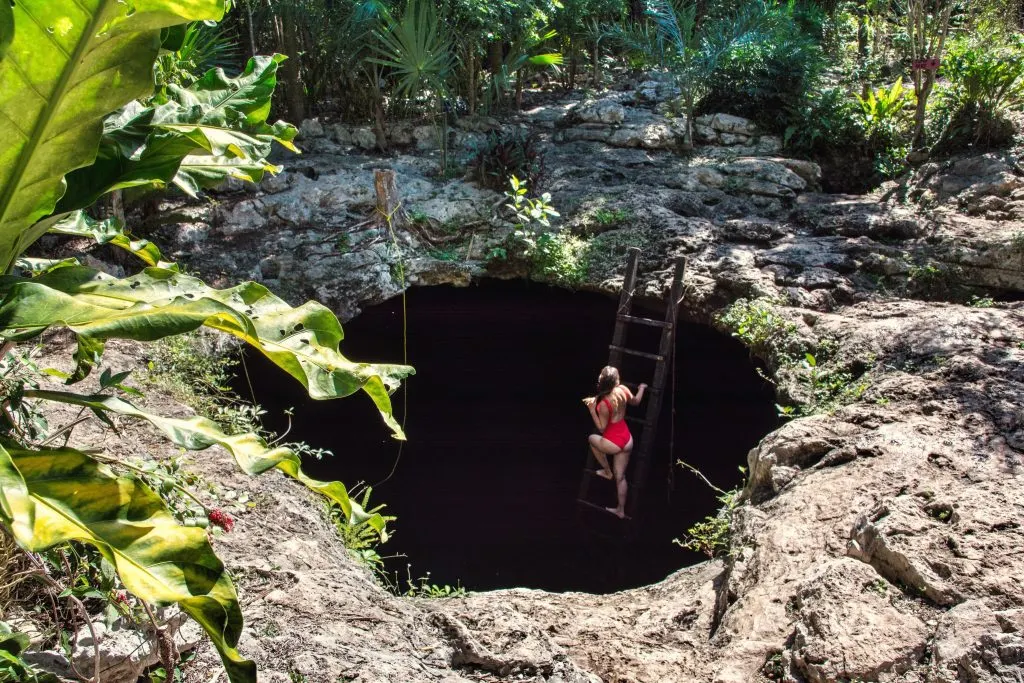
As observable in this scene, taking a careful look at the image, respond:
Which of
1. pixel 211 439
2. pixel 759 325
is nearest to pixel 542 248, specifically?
pixel 759 325

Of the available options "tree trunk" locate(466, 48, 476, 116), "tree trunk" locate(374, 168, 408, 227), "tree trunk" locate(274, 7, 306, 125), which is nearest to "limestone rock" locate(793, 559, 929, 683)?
"tree trunk" locate(374, 168, 408, 227)

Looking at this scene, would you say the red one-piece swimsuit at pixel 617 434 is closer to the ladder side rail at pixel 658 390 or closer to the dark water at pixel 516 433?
the ladder side rail at pixel 658 390

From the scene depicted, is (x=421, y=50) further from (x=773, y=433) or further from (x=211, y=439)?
(x=211, y=439)

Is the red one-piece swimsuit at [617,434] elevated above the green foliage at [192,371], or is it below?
below

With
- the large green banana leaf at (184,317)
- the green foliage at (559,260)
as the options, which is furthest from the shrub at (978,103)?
the large green banana leaf at (184,317)

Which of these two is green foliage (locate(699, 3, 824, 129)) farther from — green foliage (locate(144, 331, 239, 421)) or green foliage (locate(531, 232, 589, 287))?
green foliage (locate(144, 331, 239, 421))
